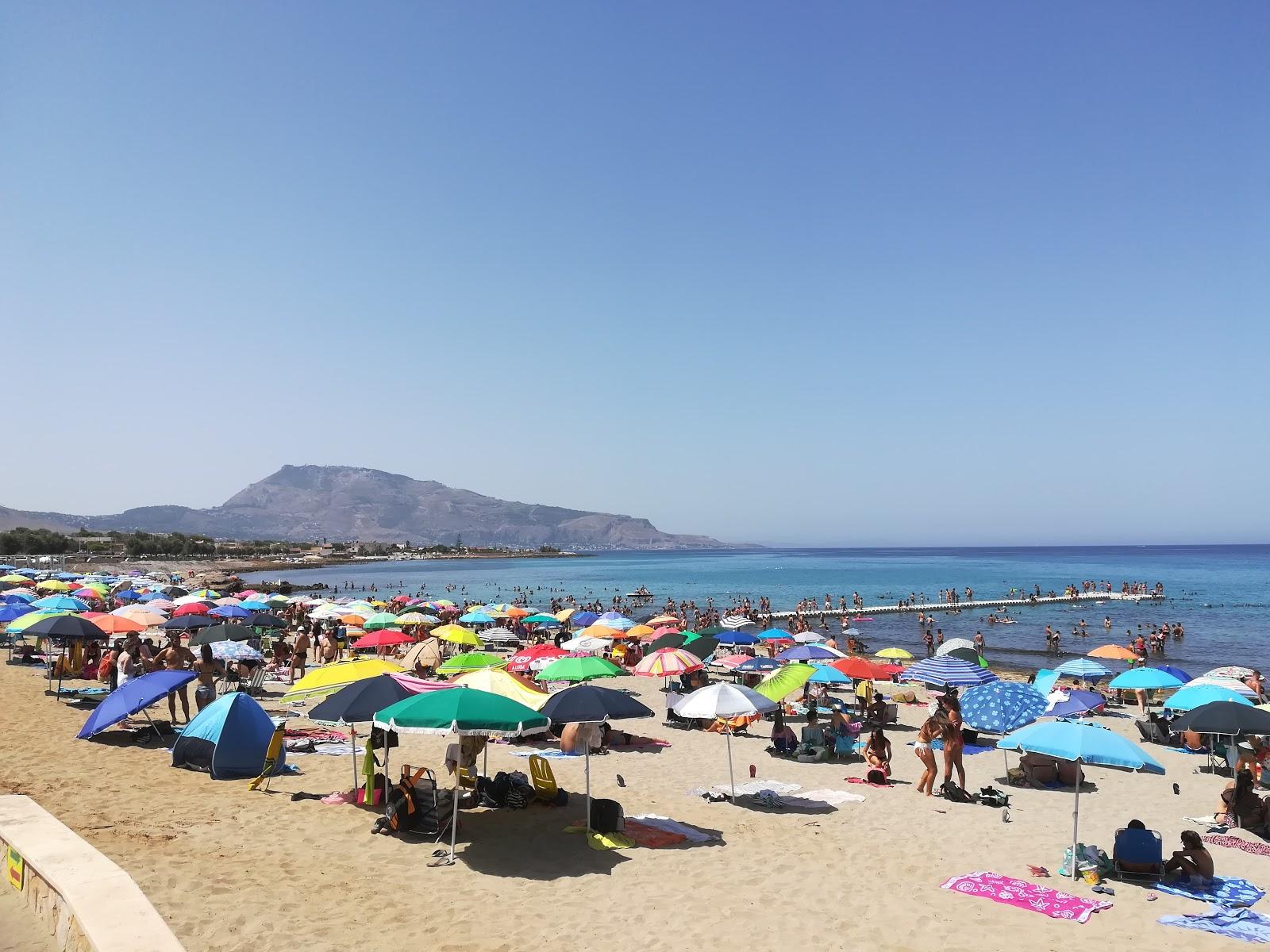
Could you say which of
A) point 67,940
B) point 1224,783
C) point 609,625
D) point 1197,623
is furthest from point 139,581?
point 1197,623

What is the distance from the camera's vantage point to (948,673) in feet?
49.0

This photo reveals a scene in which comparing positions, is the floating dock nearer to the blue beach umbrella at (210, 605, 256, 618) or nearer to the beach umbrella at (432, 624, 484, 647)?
the beach umbrella at (432, 624, 484, 647)

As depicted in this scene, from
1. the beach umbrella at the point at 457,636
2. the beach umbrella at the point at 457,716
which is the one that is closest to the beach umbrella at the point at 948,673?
the beach umbrella at the point at 457,716

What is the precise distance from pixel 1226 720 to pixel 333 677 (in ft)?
39.6

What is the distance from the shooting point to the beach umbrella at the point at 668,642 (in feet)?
67.1

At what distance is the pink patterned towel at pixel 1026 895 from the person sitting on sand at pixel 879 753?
4.68 metres

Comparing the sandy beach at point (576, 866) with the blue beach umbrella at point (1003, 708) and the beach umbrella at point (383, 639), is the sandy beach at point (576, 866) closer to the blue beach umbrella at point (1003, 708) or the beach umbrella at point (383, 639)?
the blue beach umbrella at point (1003, 708)

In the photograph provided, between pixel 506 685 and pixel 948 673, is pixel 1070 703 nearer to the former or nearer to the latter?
pixel 948 673

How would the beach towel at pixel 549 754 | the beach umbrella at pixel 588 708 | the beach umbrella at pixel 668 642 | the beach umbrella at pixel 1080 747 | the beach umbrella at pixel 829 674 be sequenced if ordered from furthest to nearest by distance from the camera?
the beach umbrella at pixel 668 642 < the beach umbrella at pixel 829 674 < the beach towel at pixel 549 754 < the beach umbrella at pixel 588 708 < the beach umbrella at pixel 1080 747

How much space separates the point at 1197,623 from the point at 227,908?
53543 mm

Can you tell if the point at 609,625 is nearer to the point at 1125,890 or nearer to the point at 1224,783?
the point at 1224,783

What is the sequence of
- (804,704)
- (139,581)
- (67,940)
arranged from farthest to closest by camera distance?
(139,581), (804,704), (67,940)

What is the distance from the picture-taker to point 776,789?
11477 mm

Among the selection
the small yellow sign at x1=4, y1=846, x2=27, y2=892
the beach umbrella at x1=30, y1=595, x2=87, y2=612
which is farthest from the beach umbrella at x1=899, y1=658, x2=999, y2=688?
the beach umbrella at x1=30, y1=595, x2=87, y2=612
